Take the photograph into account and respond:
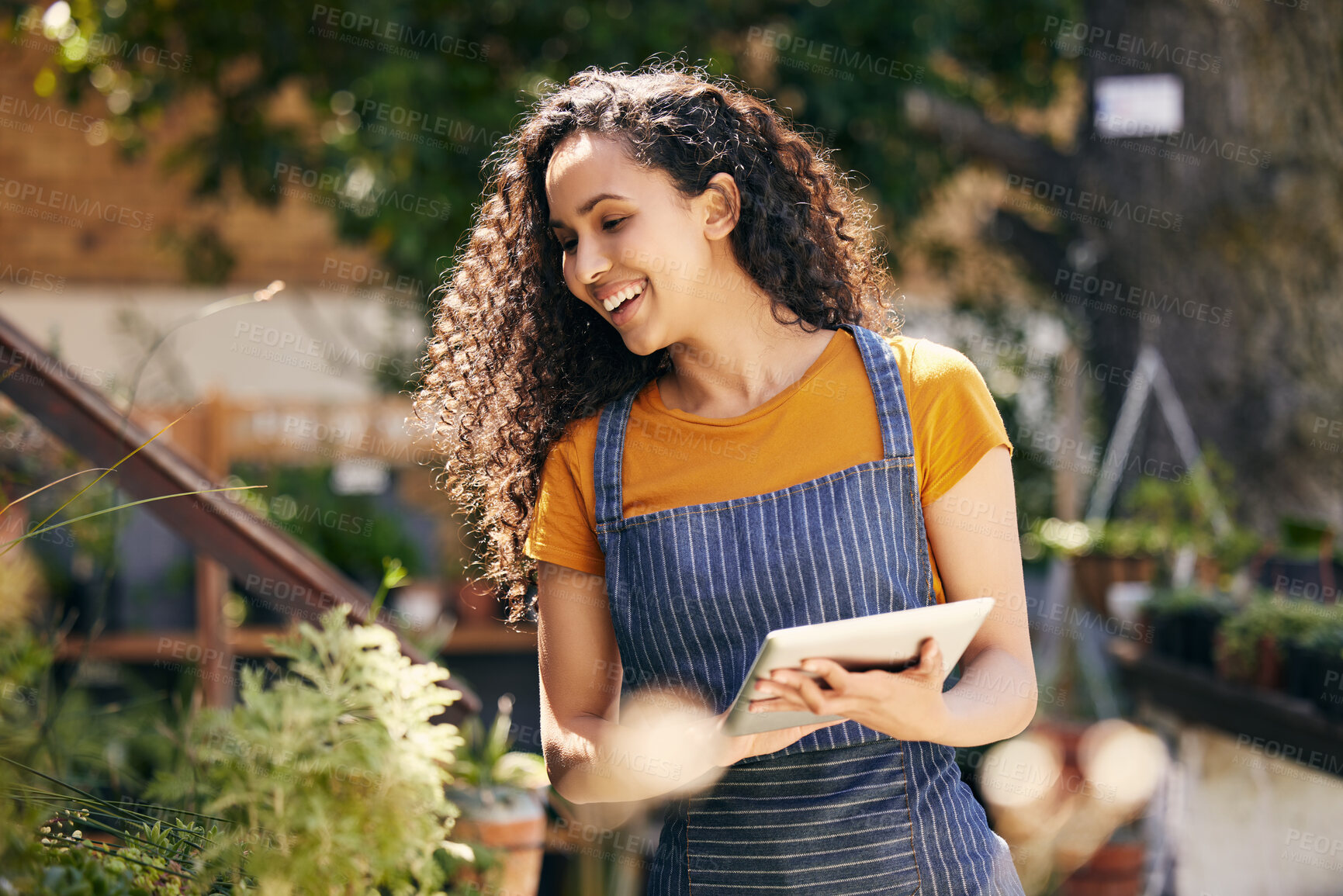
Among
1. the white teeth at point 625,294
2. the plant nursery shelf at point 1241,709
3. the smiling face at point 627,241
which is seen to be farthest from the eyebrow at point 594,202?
the plant nursery shelf at point 1241,709

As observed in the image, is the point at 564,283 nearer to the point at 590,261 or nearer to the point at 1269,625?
the point at 590,261

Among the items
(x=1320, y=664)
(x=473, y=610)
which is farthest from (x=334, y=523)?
(x=1320, y=664)

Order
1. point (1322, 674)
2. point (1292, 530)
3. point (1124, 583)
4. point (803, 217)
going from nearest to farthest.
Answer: point (803, 217), point (1322, 674), point (1292, 530), point (1124, 583)

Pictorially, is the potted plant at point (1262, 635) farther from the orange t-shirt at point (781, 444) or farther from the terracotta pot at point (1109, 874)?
the orange t-shirt at point (781, 444)

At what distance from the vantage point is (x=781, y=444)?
4.35 ft

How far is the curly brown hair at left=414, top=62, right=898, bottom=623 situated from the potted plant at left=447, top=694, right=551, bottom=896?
66cm

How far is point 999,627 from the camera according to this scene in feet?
4.11

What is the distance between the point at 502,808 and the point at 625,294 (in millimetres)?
1188

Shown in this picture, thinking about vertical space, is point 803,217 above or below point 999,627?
above

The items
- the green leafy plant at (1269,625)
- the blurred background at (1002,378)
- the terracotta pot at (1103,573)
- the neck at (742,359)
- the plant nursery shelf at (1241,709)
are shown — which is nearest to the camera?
the neck at (742,359)

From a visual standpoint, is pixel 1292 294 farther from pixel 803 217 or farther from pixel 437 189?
pixel 803 217

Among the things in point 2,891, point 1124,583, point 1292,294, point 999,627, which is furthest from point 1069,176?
point 2,891

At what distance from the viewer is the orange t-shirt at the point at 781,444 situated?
128 centimetres

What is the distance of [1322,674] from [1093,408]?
4.17 m
